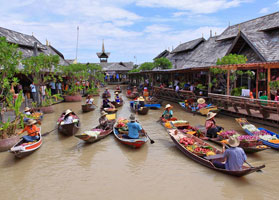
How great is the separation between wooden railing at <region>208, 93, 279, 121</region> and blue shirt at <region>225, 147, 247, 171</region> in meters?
5.03

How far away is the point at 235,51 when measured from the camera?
17.1 m

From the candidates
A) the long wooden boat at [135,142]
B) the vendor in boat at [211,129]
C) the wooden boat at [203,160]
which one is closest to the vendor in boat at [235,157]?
the wooden boat at [203,160]

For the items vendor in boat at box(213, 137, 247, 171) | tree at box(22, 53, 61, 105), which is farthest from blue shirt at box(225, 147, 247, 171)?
tree at box(22, 53, 61, 105)

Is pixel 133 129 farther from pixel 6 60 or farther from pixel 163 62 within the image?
pixel 163 62

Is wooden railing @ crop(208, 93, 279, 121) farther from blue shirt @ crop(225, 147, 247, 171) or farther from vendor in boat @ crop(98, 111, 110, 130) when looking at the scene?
vendor in boat @ crop(98, 111, 110, 130)

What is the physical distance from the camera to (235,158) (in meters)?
5.61

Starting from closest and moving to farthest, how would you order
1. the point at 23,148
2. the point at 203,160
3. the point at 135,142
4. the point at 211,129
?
1. the point at 203,160
2. the point at 23,148
3. the point at 135,142
4. the point at 211,129

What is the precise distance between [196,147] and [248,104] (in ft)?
17.4

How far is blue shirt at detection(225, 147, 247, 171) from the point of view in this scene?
5.57m

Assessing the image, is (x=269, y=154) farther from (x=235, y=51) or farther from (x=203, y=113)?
(x=235, y=51)

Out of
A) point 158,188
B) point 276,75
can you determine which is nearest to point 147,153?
point 158,188

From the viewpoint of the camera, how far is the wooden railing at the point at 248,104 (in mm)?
9855

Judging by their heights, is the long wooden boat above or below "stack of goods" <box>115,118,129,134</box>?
below

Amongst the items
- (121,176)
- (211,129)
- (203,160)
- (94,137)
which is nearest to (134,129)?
(94,137)
